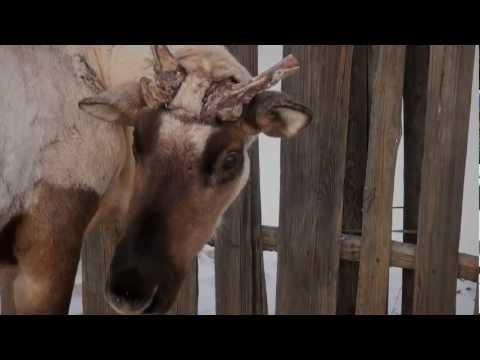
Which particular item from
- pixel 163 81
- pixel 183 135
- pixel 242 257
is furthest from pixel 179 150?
pixel 242 257

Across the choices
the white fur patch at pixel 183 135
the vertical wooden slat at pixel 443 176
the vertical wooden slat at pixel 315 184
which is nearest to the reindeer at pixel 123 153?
the white fur patch at pixel 183 135

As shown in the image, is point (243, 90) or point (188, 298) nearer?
point (243, 90)

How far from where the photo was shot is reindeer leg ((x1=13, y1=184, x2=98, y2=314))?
1.04 metres

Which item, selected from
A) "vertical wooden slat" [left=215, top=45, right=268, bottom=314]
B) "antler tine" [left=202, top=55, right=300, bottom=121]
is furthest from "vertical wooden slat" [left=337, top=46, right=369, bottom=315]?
"antler tine" [left=202, top=55, right=300, bottom=121]

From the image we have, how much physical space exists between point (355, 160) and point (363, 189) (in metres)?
0.08

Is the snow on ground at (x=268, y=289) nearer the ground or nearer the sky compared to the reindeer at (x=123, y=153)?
nearer the ground

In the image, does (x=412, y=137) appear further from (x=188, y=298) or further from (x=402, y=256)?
(x=188, y=298)

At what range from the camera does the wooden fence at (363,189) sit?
3.90 feet

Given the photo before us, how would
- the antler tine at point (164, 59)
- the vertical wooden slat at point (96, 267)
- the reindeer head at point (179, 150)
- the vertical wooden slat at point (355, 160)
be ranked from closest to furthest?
1. the reindeer head at point (179, 150)
2. the antler tine at point (164, 59)
3. the vertical wooden slat at point (355, 160)
4. the vertical wooden slat at point (96, 267)

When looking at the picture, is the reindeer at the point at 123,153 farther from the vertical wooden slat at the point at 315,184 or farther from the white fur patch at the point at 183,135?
the vertical wooden slat at the point at 315,184

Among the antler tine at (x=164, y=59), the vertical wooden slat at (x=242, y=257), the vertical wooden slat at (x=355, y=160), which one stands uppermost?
the antler tine at (x=164, y=59)

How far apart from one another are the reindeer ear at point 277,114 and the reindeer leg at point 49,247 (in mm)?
392

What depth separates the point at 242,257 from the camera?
1354 millimetres
